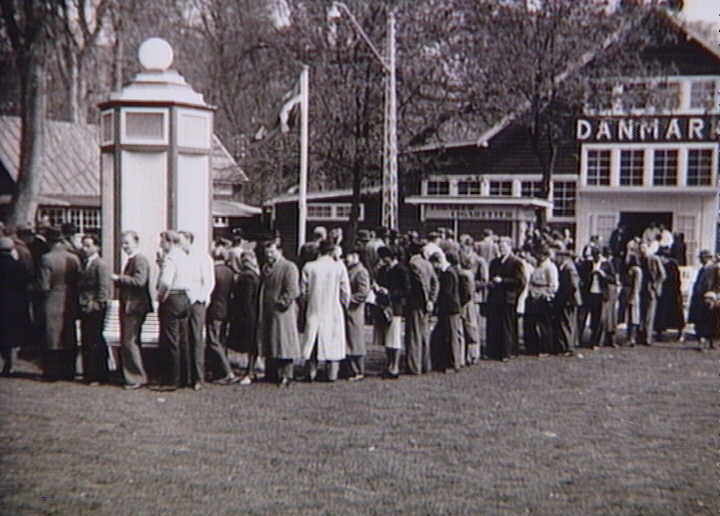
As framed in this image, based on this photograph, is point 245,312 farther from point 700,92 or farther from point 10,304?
point 700,92

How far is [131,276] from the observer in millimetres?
10484

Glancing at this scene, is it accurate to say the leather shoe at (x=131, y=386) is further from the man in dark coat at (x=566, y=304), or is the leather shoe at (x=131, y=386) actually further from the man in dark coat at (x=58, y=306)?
the man in dark coat at (x=566, y=304)

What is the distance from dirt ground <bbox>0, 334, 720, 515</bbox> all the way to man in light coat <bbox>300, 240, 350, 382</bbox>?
0.57 meters

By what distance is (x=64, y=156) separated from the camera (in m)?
32.8

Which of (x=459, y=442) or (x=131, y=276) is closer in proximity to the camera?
(x=459, y=442)

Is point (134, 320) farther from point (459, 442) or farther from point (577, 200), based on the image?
point (577, 200)

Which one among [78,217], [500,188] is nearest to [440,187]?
[500,188]

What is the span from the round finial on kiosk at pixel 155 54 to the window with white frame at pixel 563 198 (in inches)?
911

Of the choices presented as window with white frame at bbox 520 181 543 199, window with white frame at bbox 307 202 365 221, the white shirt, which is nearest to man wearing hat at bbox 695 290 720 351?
the white shirt

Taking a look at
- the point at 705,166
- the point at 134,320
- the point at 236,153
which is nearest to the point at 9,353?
the point at 134,320

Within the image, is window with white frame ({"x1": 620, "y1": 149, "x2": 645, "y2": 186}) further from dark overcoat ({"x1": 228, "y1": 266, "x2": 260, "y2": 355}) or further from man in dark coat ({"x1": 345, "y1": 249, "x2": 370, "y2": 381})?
dark overcoat ({"x1": 228, "y1": 266, "x2": 260, "y2": 355})

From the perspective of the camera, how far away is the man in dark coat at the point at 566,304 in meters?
14.0

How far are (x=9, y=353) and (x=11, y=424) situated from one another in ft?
9.90

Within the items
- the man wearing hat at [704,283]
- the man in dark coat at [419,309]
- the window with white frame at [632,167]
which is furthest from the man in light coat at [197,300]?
the window with white frame at [632,167]
